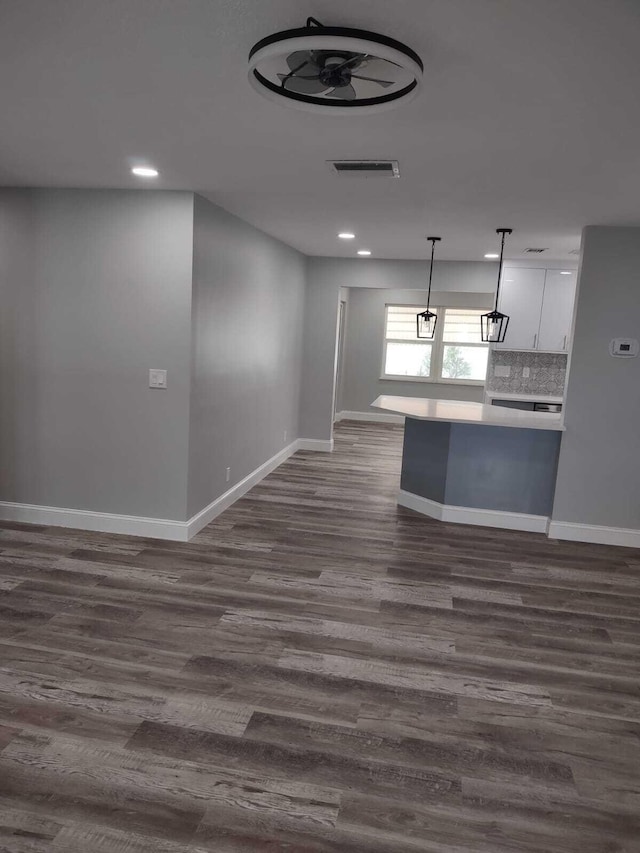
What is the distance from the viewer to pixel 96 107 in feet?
8.17

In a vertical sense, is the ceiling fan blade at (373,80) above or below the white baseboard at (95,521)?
above

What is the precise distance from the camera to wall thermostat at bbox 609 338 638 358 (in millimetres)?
4625

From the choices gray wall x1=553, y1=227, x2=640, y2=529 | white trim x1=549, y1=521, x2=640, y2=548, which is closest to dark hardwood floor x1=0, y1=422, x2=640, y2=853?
white trim x1=549, y1=521, x2=640, y2=548

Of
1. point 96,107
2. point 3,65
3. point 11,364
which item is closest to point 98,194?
point 11,364

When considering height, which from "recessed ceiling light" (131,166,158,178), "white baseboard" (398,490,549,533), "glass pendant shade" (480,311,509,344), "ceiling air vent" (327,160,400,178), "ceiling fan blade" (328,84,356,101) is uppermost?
"recessed ceiling light" (131,166,158,178)

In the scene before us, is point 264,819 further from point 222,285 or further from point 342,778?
point 222,285

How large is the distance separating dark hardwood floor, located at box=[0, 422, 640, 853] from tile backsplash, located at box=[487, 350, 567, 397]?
3296 millimetres

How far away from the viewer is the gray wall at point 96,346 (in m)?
4.16

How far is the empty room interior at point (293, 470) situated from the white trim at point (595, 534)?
0.03 metres

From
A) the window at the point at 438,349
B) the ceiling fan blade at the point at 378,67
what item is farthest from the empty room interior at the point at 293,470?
the window at the point at 438,349

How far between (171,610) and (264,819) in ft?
5.09

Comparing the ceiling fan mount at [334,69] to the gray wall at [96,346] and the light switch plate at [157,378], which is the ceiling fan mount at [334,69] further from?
the light switch plate at [157,378]

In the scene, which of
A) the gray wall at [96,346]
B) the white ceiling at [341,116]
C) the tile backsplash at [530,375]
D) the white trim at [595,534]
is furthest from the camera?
the tile backsplash at [530,375]

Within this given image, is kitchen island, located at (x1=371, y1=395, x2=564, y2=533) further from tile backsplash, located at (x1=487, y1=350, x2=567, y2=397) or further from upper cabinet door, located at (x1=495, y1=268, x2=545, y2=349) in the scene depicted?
tile backsplash, located at (x1=487, y1=350, x2=567, y2=397)
